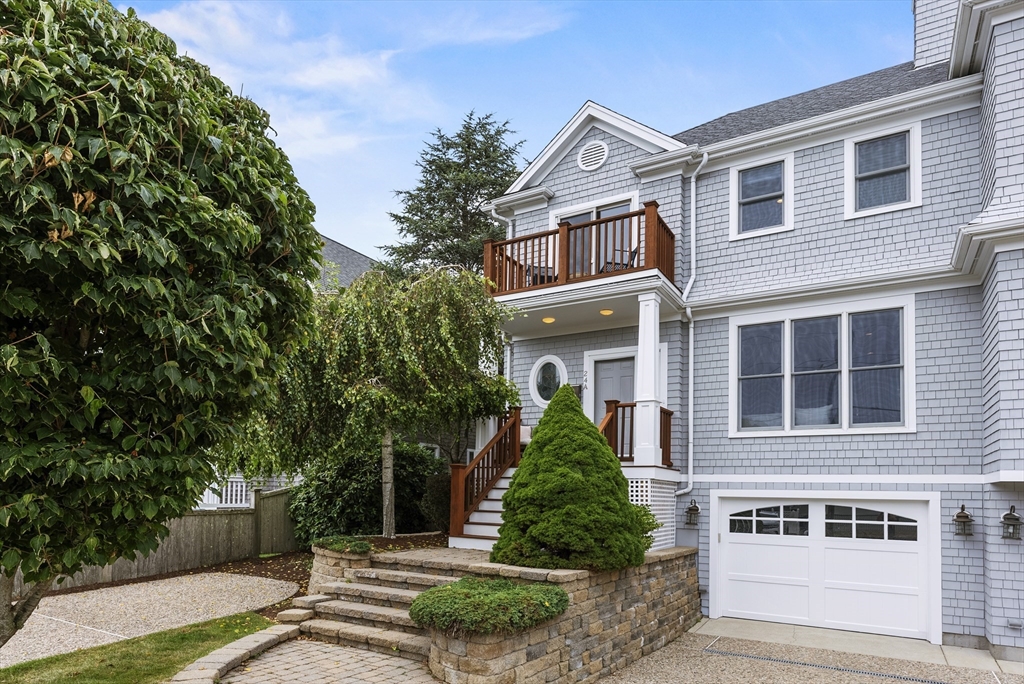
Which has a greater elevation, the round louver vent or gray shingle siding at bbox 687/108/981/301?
the round louver vent

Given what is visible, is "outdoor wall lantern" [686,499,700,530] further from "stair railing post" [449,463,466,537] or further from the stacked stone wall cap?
the stacked stone wall cap

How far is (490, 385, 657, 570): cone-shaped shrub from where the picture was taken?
696 centimetres

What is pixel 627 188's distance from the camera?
11211 millimetres

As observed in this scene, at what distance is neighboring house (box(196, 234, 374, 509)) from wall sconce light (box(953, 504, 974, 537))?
7.41 meters

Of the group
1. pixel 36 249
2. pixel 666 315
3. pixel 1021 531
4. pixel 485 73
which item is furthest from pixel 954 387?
pixel 485 73

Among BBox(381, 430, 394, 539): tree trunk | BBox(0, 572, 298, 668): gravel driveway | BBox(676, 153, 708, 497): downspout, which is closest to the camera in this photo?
BBox(0, 572, 298, 668): gravel driveway

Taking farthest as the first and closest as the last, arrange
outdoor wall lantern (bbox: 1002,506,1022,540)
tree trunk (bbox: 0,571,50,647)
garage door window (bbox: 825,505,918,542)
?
garage door window (bbox: 825,505,918,542)
outdoor wall lantern (bbox: 1002,506,1022,540)
tree trunk (bbox: 0,571,50,647)

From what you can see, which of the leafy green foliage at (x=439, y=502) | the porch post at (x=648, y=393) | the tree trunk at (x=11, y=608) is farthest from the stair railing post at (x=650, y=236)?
the tree trunk at (x=11, y=608)

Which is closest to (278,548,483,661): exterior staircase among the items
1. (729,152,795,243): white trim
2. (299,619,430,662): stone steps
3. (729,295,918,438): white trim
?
(299,619,430,662): stone steps


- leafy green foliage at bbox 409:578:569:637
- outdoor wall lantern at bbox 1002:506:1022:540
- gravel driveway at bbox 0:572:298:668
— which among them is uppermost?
outdoor wall lantern at bbox 1002:506:1022:540

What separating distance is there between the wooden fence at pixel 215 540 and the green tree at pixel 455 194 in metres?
9.42

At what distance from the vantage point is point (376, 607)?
7.47 meters

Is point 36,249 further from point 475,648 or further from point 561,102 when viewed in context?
point 561,102

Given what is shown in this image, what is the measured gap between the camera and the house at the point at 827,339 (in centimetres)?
784
